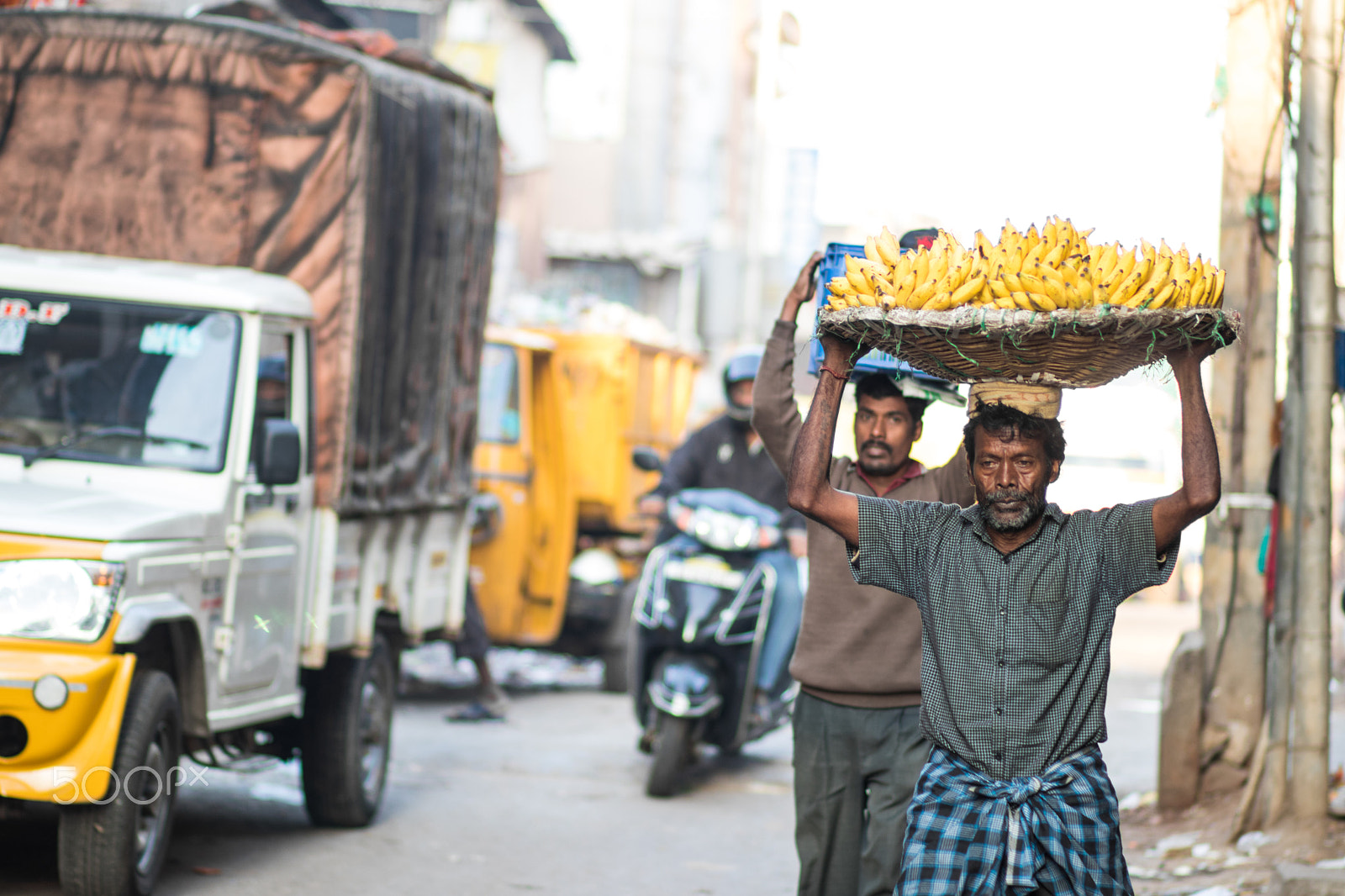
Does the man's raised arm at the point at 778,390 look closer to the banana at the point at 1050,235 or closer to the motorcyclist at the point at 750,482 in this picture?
the banana at the point at 1050,235

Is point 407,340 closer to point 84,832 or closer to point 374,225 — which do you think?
point 374,225

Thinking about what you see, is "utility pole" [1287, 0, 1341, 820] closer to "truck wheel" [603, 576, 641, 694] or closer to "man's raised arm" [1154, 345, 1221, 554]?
"man's raised arm" [1154, 345, 1221, 554]

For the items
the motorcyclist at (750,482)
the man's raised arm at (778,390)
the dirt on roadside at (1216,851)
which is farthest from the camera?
the motorcyclist at (750,482)

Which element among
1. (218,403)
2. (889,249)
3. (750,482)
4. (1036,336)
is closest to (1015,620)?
(1036,336)

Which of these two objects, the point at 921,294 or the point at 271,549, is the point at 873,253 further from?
the point at 271,549

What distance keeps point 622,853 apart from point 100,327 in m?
3.06

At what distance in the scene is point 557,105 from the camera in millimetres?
29078

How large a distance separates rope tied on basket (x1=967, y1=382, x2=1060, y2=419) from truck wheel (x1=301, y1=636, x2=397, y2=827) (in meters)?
4.23

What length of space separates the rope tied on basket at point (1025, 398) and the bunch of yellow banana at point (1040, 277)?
0.98 feet

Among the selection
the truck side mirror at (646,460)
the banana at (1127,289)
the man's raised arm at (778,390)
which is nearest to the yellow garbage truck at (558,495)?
the truck side mirror at (646,460)

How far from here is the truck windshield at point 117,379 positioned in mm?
6016

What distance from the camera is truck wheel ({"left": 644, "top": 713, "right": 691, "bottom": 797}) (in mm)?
8086

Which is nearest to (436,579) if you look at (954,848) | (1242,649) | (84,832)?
(84,832)

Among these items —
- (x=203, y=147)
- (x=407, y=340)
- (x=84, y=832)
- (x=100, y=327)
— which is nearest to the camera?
(x=84, y=832)
